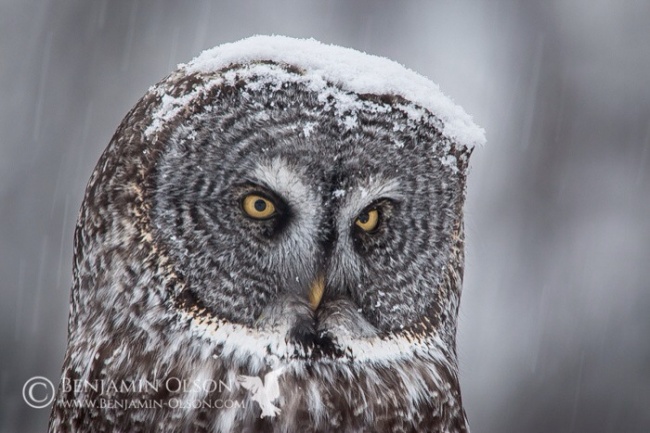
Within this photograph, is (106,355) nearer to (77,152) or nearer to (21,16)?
(77,152)

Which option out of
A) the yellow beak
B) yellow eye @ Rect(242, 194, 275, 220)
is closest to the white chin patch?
the yellow beak

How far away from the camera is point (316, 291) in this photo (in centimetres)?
217

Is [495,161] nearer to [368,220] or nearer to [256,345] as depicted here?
[368,220]

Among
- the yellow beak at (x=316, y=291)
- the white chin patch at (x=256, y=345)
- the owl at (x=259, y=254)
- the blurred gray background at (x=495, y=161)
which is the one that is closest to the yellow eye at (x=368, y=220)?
the owl at (x=259, y=254)

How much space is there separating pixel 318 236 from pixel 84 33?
24.8 feet

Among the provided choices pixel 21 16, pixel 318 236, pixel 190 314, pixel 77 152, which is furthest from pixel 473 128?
pixel 21 16

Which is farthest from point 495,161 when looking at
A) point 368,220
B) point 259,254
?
point 259,254

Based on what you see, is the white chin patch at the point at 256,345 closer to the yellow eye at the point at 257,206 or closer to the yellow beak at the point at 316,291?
the yellow beak at the point at 316,291

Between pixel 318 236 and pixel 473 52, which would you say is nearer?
pixel 318 236

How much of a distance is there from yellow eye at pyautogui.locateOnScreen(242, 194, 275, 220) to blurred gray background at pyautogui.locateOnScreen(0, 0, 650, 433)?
19.2 feet

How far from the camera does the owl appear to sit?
2.06 meters

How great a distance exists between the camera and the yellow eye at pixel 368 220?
7.20ft

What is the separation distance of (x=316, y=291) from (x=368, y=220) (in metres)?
0.25

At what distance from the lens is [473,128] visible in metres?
2.43
